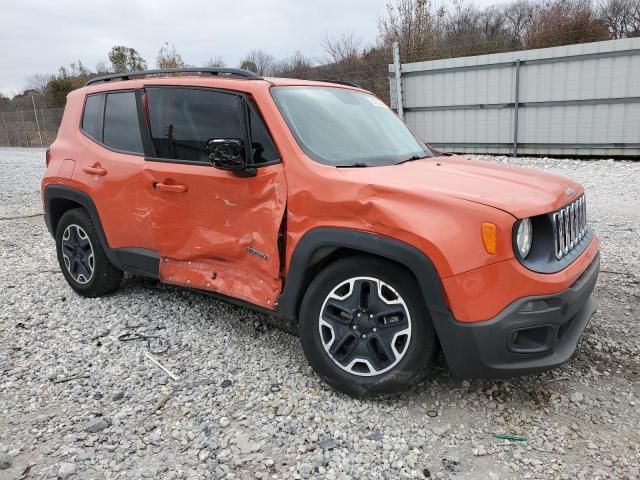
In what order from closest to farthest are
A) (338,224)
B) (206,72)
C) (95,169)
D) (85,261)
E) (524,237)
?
(524,237) < (338,224) < (206,72) < (95,169) < (85,261)

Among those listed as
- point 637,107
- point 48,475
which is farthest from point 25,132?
point 48,475

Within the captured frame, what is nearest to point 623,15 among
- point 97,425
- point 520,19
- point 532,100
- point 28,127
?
point 520,19

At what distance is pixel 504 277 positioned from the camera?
243 centimetres

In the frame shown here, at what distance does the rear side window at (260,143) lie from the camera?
3.12 meters

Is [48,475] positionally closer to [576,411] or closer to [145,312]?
[145,312]

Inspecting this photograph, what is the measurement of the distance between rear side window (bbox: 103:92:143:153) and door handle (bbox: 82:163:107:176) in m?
0.20

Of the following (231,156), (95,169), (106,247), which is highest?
(231,156)

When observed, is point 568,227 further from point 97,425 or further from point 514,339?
point 97,425

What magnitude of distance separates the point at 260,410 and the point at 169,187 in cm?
165

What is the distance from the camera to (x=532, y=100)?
1167cm

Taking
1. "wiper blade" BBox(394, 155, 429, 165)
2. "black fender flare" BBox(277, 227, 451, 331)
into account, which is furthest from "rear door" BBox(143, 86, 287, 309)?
"wiper blade" BBox(394, 155, 429, 165)

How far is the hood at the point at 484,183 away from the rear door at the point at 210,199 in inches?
23.7

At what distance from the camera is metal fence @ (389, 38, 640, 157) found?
427 inches

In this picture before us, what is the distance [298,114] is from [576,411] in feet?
7.69
